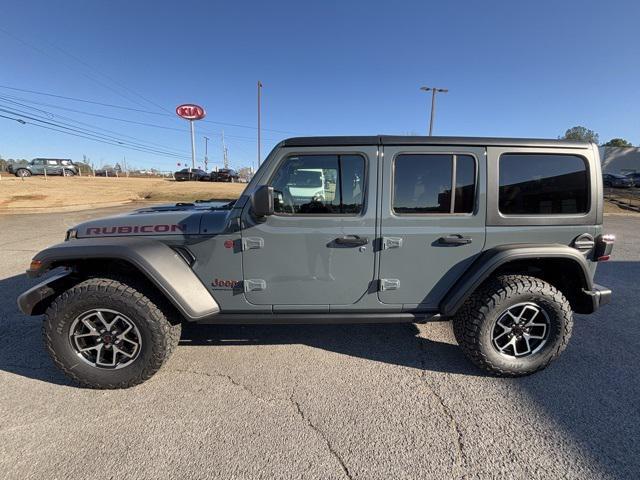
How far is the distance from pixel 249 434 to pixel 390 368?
4.12ft

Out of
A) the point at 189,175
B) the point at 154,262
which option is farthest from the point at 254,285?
the point at 189,175

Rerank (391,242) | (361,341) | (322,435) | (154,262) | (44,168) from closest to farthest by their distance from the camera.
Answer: (322,435), (154,262), (391,242), (361,341), (44,168)

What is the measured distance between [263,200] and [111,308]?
55.5 inches

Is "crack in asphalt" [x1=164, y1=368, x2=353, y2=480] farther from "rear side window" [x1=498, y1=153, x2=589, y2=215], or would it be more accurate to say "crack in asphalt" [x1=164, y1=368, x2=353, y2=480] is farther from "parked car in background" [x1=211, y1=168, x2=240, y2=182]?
"parked car in background" [x1=211, y1=168, x2=240, y2=182]

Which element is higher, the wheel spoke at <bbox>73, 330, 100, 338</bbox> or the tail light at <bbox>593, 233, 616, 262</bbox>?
the tail light at <bbox>593, 233, 616, 262</bbox>

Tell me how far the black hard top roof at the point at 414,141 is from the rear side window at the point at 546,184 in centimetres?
9

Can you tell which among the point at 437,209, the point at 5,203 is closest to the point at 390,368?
the point at 437,209

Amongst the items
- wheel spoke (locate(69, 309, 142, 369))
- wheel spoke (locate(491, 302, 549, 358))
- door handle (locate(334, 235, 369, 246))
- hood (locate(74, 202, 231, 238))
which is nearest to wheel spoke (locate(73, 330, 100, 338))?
wheel spoke (locate(69, 309, 142, 369))

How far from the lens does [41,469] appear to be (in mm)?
1766

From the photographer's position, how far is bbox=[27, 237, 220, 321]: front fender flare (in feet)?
7.63

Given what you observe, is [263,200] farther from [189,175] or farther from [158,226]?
[189,175]

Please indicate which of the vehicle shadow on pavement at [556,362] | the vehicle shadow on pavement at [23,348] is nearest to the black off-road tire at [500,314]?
the vehicle shadow on pavement at [556,362]

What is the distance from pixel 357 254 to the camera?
97.3 inches

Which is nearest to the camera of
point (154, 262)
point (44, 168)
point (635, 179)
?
point (154, 262)
